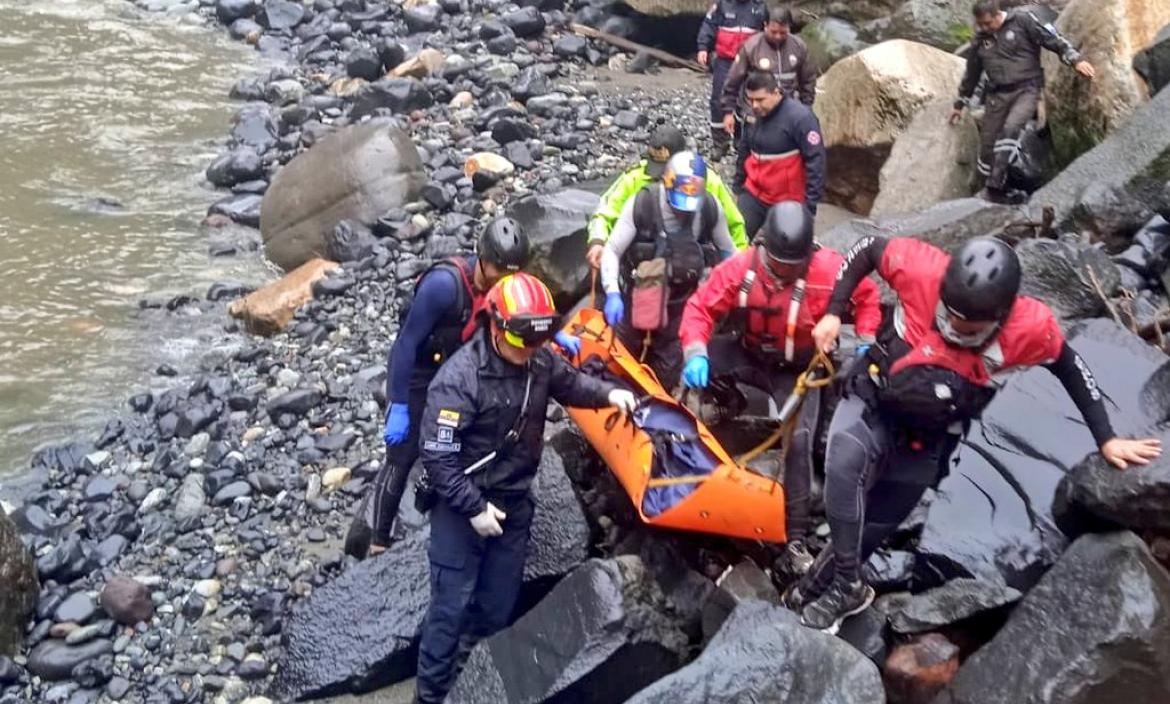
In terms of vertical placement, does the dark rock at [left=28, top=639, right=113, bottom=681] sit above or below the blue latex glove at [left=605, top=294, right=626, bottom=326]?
below

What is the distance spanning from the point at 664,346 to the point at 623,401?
1.55 meters

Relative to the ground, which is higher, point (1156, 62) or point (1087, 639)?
point (1156, 62)

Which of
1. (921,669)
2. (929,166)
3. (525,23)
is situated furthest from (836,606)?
(525,23)

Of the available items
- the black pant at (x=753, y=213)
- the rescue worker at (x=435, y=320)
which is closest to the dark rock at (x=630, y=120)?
the black pant at (x=753, y=213)

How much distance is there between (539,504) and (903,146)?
583cm

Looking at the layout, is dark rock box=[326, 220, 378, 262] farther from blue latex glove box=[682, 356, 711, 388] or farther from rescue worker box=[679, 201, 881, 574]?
blue latex glove box=[682, 356, 711, 388]

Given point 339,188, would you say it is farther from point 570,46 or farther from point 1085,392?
point 1085,392

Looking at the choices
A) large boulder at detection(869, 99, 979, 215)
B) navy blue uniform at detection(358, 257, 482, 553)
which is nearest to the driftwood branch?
large boulder at detection(869, 99, 979, 215)

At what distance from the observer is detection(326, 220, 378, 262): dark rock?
12000 millimetres

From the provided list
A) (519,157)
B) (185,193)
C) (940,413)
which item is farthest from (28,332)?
(940,413)

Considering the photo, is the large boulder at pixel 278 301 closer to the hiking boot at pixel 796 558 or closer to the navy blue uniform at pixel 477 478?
the navy blue uniform at pixel 477 478

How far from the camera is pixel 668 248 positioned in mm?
7086

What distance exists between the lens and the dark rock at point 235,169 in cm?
1477

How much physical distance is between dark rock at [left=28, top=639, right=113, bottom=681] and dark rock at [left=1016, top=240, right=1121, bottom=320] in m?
5.88
